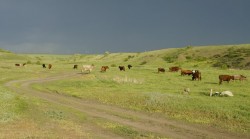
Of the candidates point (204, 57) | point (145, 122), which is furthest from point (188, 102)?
point (204, 57)

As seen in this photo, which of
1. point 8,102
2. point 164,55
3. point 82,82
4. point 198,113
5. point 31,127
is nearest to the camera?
point 31,127

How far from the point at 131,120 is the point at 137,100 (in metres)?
8.17

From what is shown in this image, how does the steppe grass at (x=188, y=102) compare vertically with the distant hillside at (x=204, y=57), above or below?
below

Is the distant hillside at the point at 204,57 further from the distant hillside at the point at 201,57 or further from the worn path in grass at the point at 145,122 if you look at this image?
the worn path in grass at the point at 145,122

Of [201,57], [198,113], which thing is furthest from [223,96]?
[201,57]

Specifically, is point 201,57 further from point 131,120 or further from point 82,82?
point 131,120

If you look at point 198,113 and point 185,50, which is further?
point 185,50

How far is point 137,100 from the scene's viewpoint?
114 feet

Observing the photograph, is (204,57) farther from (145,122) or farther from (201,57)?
(145,122)

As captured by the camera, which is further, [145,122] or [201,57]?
[201,57]

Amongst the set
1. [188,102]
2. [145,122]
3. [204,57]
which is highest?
[204,57]

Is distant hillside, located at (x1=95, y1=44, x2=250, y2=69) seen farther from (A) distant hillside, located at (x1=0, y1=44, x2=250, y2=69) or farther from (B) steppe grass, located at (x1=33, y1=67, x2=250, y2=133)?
(B) steppe grass, located at (x1=33, y1=67, x2=250, y2=133)

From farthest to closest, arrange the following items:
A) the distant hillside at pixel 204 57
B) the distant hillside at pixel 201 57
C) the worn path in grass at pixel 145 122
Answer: the distant hillside at pixel 204 57, the distant hillside at pixel 201 57, the worn path in grass at pixel 145 122

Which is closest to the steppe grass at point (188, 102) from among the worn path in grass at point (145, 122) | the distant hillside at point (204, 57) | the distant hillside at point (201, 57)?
the worn path in grass at point (145, 122)
